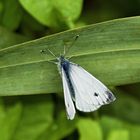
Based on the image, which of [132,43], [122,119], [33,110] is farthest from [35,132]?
Result: [132,43]

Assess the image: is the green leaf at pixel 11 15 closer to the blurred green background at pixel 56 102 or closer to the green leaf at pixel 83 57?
the blurred green background at pixel 56 102

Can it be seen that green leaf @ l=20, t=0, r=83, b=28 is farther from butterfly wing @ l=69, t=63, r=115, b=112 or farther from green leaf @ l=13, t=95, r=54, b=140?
green leaf @ l=13, t=95, r=54, b=140

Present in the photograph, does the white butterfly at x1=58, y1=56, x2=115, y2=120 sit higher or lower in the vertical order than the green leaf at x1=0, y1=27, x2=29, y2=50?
lower

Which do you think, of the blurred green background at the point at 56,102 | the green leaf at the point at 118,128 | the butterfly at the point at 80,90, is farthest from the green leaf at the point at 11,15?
the green leaf at the point at 118,128

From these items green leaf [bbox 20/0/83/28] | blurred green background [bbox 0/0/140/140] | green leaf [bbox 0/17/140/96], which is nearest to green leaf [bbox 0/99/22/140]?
blurred green background [bbox 0/0/140/140]

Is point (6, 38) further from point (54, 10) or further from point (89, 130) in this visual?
point (89, 130)
